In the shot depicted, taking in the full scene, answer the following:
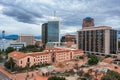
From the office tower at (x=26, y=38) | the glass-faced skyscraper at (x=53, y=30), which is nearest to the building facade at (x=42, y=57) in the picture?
the glass-faced skyscraper at (x=53, y=30)

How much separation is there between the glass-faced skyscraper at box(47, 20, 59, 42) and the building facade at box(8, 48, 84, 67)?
2428cm

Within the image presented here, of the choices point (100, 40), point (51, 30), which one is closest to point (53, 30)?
point (51, 30)

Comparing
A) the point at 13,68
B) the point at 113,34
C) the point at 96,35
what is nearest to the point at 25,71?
the point at 13,68

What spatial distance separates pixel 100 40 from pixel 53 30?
26.3 metres

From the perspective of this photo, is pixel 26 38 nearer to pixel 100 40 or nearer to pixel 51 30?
pixel 51 30

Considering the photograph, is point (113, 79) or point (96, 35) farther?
point (96, 35)

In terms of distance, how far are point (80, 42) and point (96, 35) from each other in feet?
24.5

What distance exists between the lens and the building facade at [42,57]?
30.1 metres

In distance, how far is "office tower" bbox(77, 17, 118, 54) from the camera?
42469mm

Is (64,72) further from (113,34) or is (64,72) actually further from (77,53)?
(113,34)

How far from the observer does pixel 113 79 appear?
1753 cm

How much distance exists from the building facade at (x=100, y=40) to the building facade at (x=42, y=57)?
226 inches

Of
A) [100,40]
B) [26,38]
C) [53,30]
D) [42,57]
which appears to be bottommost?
[42,57]

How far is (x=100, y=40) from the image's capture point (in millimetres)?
43375
